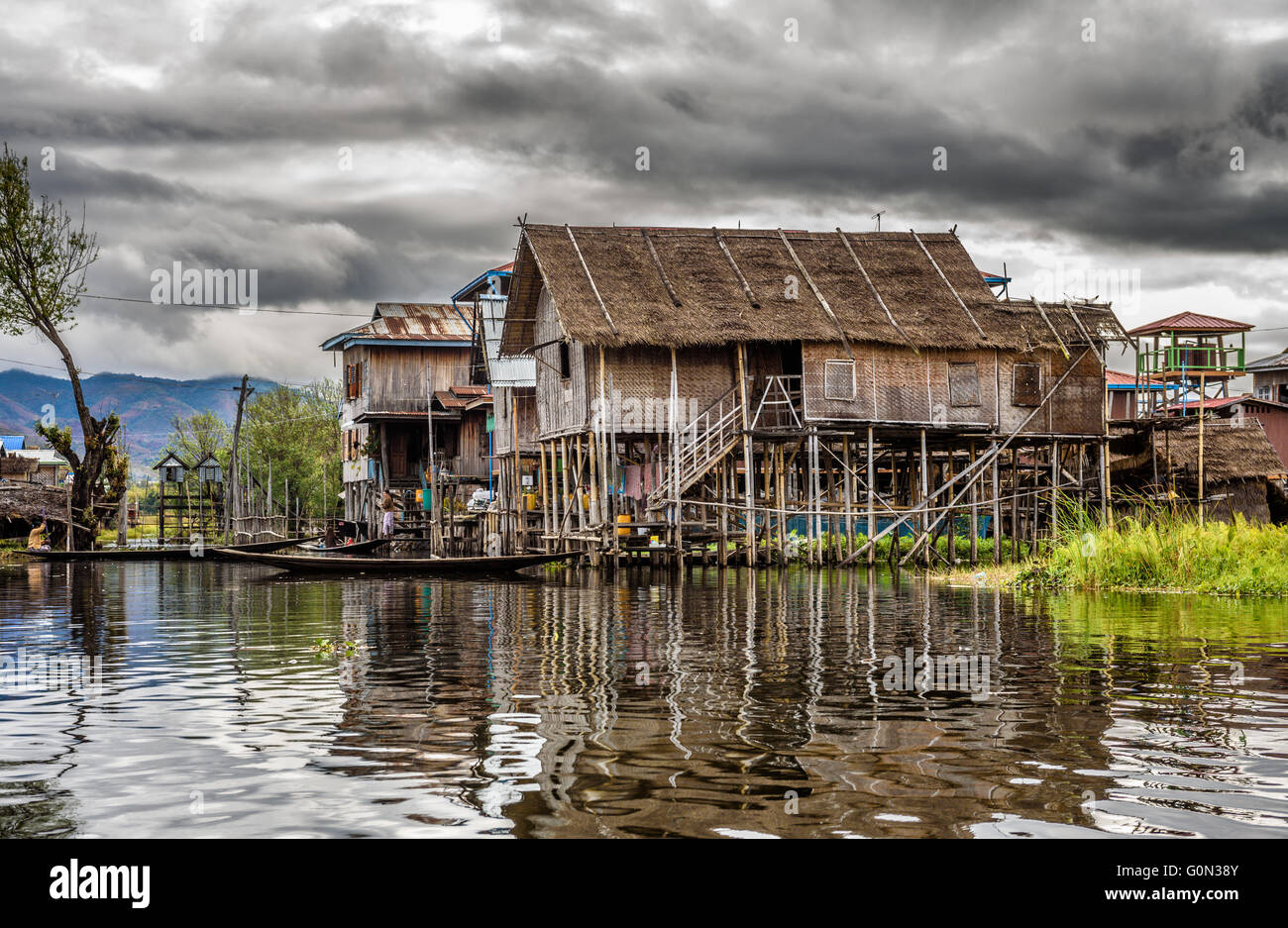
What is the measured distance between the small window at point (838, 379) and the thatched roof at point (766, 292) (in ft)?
2.65

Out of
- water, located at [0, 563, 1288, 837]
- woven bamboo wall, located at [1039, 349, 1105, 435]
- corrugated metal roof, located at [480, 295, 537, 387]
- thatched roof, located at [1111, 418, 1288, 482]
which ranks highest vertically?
corrugated metal roof, located at [480, 295, 537, 387]

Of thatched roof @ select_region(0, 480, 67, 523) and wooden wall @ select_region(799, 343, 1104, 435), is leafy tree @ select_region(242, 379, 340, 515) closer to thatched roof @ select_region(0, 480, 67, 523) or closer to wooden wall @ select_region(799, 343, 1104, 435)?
thatched roof @ select_region(0, 480, 67, 523)

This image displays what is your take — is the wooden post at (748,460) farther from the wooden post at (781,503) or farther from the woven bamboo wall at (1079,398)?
the woven bamboo wall at (1079,398)

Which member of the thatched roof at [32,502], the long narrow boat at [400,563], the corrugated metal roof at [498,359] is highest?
the corrugated metal roof at [498,359]

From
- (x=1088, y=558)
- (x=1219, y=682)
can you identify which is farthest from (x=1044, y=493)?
(x=1219, y=682)

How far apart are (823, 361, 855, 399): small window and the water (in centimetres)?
1556

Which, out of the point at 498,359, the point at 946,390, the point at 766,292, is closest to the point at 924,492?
the point at 946,390

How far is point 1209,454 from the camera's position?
39062 millimetres

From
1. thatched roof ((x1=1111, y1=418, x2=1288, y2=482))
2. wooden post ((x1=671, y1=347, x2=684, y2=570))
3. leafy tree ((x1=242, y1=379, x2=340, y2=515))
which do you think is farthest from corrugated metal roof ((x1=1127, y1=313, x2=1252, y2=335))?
leafy tree ((x1=242, y1=379, x2=340, y2=515))

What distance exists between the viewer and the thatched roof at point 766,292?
103ft

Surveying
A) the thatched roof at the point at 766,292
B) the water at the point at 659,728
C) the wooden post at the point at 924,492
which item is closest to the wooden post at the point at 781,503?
the thatched roof at the point at 766,292

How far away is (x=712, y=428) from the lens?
105ft

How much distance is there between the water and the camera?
6.21 m
